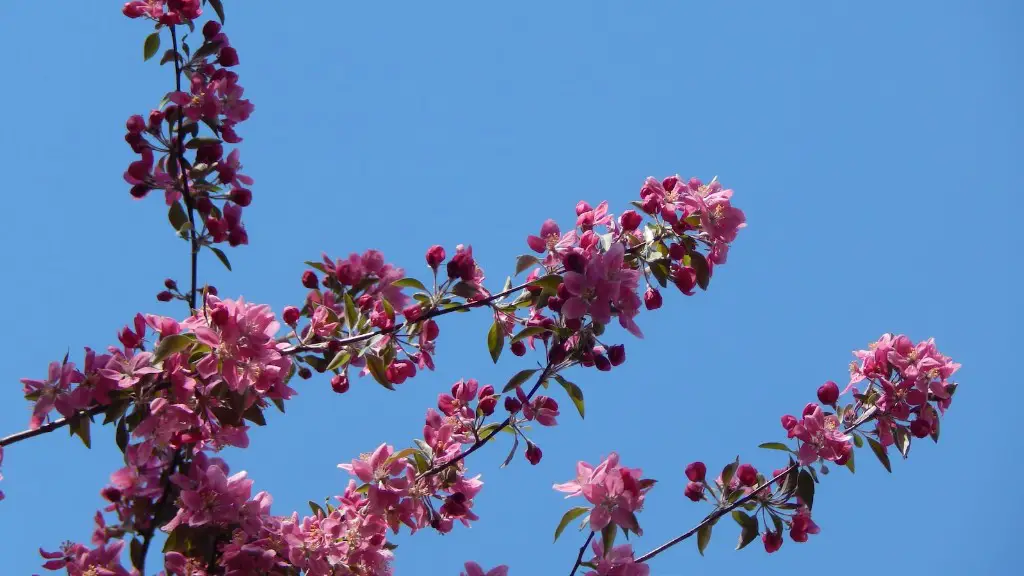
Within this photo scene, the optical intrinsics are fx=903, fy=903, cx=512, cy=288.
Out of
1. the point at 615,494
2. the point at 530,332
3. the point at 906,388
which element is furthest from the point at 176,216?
the point at 906,388

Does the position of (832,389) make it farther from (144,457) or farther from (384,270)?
(144,457)

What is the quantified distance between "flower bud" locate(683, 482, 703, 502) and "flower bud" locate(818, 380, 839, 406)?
641 mm

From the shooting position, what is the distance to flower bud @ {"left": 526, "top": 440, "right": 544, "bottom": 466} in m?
3.57

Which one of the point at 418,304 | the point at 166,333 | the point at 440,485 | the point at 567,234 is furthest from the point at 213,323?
the point at 567,234

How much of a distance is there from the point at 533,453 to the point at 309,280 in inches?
43.5

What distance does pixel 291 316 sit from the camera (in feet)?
10.8

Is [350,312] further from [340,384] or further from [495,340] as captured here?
[495,340]

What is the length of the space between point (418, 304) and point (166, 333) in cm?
87

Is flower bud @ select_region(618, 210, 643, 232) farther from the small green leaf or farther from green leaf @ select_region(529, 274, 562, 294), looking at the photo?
the small green leaf

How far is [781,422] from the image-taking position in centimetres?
347

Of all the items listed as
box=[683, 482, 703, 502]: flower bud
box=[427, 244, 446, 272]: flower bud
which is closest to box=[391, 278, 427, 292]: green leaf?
box=[427, 244, 446, 272]: flower bud

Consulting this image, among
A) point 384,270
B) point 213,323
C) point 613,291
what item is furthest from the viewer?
point 384,270

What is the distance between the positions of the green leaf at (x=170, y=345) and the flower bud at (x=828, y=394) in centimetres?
235

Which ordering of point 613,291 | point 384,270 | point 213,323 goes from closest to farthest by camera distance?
point 213,323, point 613,291, point 384,270
